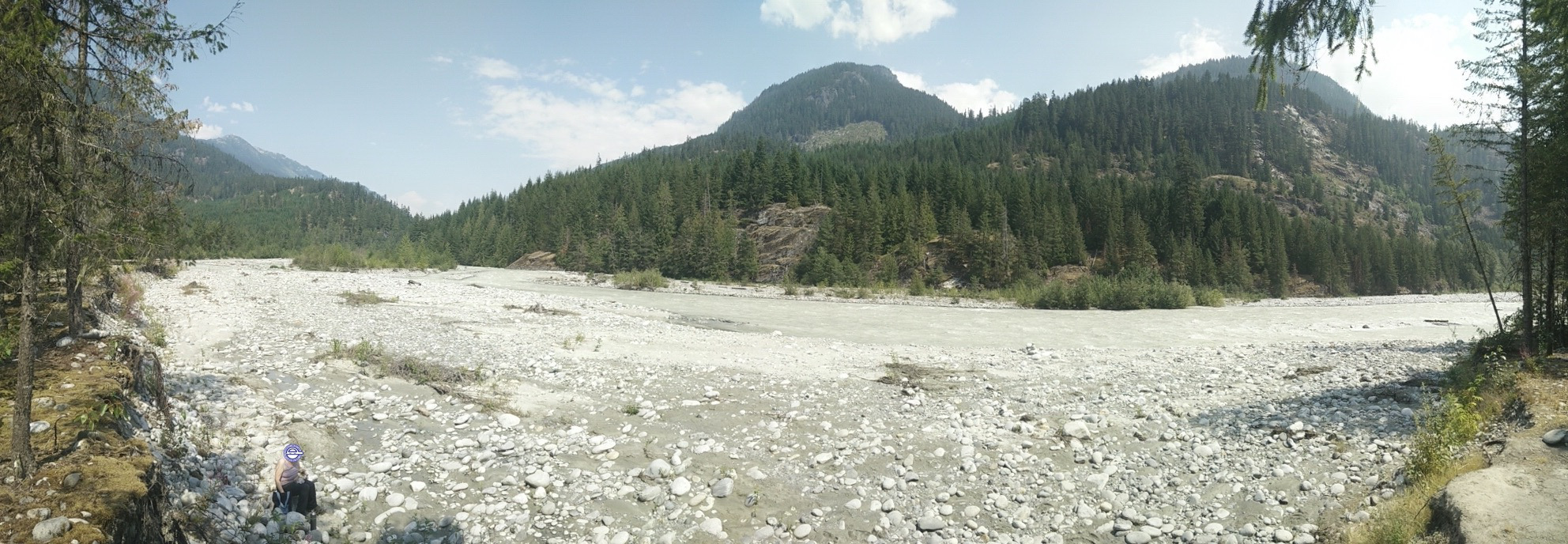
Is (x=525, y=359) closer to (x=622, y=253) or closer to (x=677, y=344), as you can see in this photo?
(x=677, y=344)

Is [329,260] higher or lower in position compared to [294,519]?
higher

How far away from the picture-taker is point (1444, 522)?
17.6 ft

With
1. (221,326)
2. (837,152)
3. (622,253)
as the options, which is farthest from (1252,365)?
(837,152)

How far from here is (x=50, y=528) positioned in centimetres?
407

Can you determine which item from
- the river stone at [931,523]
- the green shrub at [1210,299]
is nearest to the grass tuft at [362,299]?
the river stone at [931,523]

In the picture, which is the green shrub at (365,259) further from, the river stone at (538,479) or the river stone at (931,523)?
the river stone at (931,523)

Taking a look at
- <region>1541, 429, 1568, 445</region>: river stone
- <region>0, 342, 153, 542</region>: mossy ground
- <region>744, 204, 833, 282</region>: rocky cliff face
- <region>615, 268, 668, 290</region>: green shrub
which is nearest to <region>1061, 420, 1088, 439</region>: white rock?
<region>1541, 429, 1568, 445</region>: river stone

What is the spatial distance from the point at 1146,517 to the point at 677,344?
1376 centimetres

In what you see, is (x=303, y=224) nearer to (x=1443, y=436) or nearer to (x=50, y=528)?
(x=50, y=528)

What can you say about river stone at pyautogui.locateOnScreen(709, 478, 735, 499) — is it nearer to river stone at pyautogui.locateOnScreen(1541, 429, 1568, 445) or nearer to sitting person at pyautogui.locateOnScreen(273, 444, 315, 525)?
sitting person at pyautogui.locateOnScreen(273, 444, 315, 525)

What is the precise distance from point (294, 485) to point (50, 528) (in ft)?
7.80

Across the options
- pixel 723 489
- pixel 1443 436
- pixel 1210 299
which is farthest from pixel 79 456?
pixel 1210 299

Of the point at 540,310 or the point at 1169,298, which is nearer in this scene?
the point at 540,310

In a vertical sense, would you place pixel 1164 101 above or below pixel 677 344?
above
